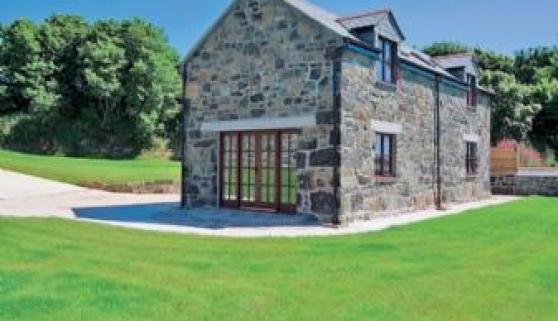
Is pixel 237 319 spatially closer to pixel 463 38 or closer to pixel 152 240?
pixel 152 240

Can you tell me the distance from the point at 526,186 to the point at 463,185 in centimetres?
633

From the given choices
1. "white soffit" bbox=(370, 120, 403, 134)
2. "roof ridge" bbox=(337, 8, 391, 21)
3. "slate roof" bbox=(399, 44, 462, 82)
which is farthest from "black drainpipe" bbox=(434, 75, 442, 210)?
"roof ridge" bbox=(337, 8, 391, 21)

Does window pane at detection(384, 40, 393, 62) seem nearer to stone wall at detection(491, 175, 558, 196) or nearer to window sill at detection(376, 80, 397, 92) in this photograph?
window sill at detection(376, 80, 397, 92)

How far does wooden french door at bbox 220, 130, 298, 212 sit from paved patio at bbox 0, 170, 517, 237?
1.73ft

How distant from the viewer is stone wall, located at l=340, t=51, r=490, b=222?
15211 mm

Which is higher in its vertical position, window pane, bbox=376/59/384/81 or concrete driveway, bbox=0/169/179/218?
window pane, bbox=376/59/384/81

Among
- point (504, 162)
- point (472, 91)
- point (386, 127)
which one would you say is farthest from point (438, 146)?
point (504, 162)

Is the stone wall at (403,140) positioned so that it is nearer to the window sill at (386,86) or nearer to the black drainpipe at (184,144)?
the window sill at (386,86)

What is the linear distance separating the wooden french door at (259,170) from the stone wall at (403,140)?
5.30 ft

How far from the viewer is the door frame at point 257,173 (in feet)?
52.8

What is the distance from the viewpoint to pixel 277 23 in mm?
16172

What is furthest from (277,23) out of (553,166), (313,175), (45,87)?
(45,87)

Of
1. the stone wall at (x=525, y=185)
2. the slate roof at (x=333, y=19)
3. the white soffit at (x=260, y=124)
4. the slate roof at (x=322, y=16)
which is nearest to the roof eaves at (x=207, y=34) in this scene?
the slate roof at (x=333, y=19)

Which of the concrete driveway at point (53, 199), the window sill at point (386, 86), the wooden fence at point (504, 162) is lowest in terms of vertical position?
the concrete driveway at point (53, 199)
